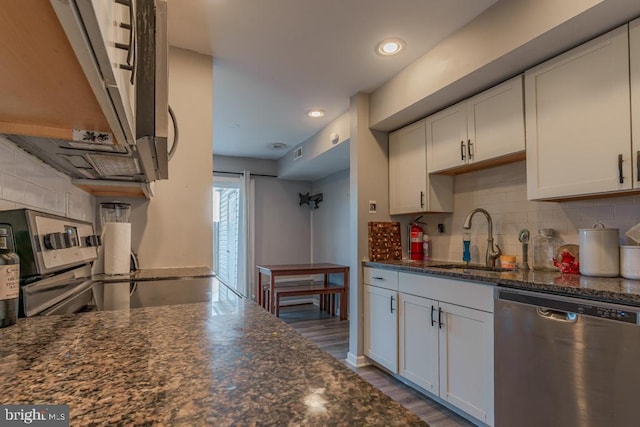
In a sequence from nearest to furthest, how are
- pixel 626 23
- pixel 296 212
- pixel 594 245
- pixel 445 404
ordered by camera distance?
pixel 626 23 < pixel 594 245 < pixel 445 404 < pixel 296 212

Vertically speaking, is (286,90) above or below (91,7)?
above

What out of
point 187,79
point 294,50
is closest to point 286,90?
point 294,50

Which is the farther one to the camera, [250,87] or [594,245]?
[250,87]

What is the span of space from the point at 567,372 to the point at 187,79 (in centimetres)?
260

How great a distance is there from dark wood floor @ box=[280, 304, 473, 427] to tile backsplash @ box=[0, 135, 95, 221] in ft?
6.42

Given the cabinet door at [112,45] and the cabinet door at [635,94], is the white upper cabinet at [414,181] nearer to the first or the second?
the cabinet door at [635,94]

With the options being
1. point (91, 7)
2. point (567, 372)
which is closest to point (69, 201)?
point (91, 7)

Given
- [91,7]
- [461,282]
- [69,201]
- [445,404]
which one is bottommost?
[445,404]

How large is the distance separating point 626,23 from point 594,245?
1.04 m

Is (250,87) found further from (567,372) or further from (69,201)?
(567,372)

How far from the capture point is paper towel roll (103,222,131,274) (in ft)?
5.83

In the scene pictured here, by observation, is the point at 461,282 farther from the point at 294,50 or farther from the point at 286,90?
the point at 286,90

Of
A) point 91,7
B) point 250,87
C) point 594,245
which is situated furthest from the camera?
point 250,87

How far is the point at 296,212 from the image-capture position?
581cm
